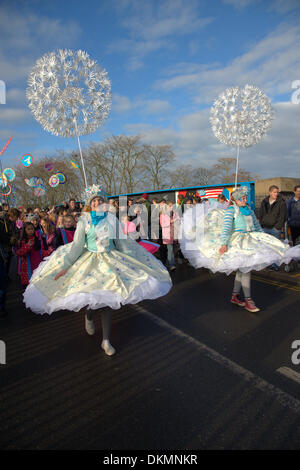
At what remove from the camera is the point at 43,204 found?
4975 cm

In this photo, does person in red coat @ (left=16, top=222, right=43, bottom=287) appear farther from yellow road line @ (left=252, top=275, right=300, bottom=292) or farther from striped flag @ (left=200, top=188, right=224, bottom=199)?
striped flag @ (left=200, top=188, right=224, bottom=199)

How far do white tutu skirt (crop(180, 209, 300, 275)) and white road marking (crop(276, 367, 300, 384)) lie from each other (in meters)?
1.86

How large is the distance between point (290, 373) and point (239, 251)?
2199 mm

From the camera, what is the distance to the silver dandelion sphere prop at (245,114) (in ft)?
28.7

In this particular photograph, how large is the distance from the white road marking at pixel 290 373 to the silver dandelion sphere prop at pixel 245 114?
288 inches

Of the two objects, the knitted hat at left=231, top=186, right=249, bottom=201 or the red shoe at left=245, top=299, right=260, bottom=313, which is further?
the knitted hat at left=231, top=186, right=249, bottom=201

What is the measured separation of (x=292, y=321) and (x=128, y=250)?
2.74m

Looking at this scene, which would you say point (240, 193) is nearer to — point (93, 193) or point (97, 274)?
point (93, 193)

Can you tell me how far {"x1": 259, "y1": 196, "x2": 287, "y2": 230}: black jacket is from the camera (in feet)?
26.4

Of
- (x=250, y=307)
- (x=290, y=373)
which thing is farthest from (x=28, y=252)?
(x=290, y=373)

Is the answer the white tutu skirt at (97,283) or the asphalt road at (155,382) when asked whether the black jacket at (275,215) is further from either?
the white tutu skirt at (97,283)

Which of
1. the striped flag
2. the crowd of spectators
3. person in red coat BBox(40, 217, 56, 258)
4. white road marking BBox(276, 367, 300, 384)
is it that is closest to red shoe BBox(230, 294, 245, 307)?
white road marking BBox(276, 367, 300, 384)
